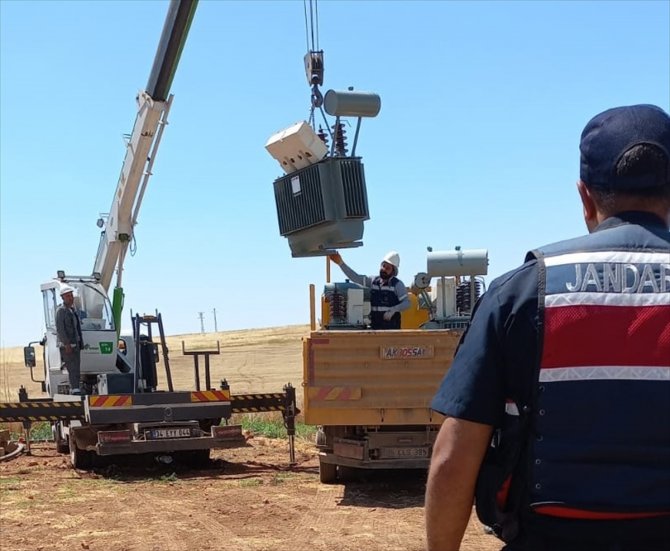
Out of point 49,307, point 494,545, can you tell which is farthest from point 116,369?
point 494,545

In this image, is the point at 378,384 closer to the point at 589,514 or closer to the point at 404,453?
the point at 404,453

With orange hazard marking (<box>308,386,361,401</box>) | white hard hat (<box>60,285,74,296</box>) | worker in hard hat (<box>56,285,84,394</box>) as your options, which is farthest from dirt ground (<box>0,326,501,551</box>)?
white hard hat (<box>60,285,74,296</box>)

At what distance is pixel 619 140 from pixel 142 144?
1488 centimetres

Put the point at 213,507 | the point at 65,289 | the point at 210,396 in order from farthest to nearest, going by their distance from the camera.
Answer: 1. the point at 65,289
2. the point at 210,396
3. the point at 213,507

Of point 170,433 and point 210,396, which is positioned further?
point 210,396

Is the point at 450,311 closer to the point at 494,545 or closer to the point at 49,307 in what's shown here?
the point at 494,545

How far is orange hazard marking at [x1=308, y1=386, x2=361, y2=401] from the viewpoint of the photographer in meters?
10.1

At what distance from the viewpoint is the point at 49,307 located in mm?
15961

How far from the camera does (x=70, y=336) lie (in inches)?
580

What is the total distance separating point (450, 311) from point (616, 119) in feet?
30.0

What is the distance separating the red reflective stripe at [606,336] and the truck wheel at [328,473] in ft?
30.8

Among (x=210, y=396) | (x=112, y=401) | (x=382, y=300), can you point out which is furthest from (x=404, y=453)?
(x=112, y=401)

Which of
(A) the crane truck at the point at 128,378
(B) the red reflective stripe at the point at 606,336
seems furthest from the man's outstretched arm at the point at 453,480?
(A) the crane truck at the point at 128,378

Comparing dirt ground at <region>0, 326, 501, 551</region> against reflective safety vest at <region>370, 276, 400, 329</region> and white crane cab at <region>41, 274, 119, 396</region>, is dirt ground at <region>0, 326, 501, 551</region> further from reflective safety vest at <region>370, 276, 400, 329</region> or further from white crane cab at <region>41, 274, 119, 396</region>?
reflective safety vest at <region>370, 276, 400, 329</region>
